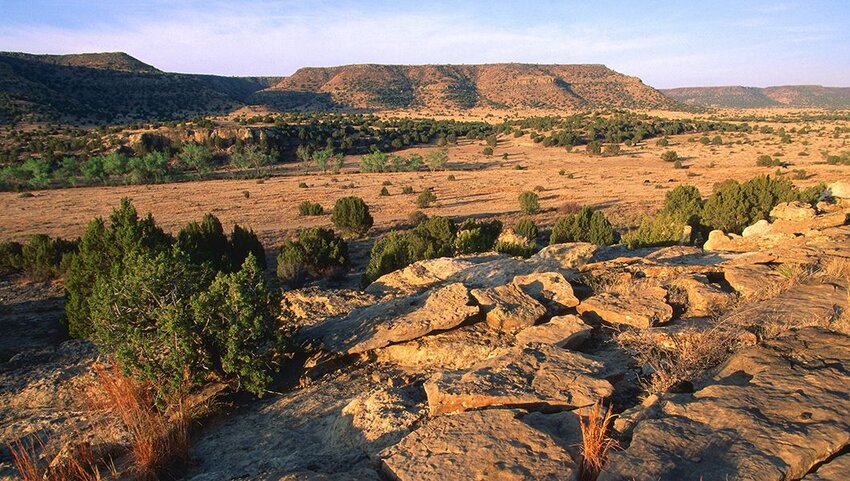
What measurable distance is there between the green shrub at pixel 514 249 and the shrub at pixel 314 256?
543cm

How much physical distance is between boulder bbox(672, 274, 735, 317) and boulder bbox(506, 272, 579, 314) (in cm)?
151

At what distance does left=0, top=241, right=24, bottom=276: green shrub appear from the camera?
55.9 ft

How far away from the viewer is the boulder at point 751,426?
3.00 meters

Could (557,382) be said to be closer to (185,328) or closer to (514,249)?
(185,328)

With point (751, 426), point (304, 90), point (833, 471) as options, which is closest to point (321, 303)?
point (751, 426)

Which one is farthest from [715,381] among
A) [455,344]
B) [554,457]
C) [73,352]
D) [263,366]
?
[73,352]

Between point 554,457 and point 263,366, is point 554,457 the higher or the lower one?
the higher one

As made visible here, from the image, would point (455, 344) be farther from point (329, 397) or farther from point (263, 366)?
point (263, 366)

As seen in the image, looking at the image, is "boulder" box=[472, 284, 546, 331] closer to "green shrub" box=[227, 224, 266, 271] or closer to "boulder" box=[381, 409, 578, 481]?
"boulder" box=[381, 409, 578, 481]

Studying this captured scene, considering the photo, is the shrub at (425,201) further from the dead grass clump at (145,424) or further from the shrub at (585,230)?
the dead grass clump at (145,424)

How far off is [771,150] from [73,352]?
186ft

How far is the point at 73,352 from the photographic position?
8938mm

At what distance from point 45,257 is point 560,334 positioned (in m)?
18.1

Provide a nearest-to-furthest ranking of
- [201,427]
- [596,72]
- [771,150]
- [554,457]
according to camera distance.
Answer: [554,457]
[201,427]
[771,150]
[596,72]
